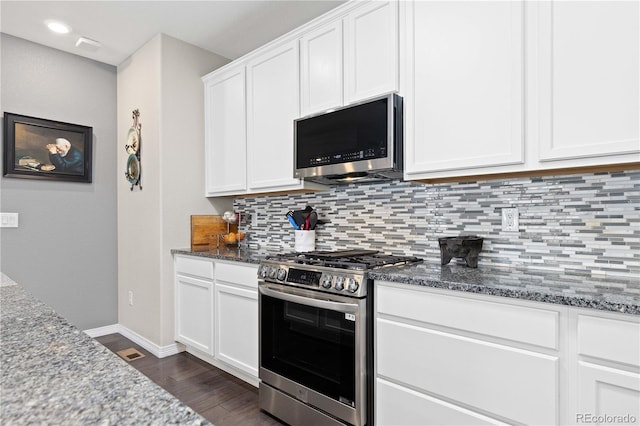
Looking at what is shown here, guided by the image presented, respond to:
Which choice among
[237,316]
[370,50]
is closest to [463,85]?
[370,50]

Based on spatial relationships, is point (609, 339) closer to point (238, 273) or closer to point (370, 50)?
point (370, 50)

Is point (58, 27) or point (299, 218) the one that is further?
point (58, 27)

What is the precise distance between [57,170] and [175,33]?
1.58 m

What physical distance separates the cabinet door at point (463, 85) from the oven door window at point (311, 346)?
875mm

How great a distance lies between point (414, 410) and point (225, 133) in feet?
8.05

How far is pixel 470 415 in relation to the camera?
1452 mm

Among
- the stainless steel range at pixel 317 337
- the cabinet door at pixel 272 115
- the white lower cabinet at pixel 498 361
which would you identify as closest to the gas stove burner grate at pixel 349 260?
the stainless steel range at pixel 317 337

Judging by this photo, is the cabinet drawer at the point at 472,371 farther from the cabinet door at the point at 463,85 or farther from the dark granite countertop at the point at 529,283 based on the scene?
the cabinet door at the point at 463,85

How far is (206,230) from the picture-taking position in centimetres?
332

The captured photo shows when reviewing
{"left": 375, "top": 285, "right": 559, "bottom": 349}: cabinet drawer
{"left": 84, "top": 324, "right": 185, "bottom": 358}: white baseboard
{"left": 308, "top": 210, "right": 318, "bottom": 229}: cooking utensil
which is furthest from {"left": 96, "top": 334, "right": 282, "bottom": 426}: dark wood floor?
{"left": 308, "top": 210, "right": 318, "bottom": 229}: cooking utensil

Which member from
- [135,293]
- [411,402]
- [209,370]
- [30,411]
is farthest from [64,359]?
[135,293]

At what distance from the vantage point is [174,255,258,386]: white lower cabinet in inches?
94.5

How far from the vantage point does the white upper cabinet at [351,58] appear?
2.04 meters

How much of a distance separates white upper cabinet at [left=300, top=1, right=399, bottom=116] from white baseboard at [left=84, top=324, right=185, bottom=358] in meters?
2.19
